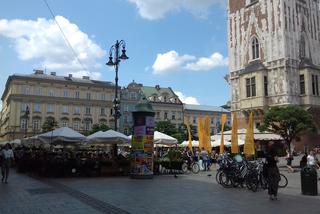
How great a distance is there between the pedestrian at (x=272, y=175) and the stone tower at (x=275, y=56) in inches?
1313

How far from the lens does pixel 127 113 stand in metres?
95.9

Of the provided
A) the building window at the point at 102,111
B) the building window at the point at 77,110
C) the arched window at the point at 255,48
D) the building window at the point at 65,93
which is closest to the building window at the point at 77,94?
the building window at the point at 65,93

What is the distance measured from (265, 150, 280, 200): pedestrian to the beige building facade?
79625 mm

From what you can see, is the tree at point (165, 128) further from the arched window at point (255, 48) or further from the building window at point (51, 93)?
the arched window at point (255, 48)

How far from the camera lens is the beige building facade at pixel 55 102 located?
3383 inches

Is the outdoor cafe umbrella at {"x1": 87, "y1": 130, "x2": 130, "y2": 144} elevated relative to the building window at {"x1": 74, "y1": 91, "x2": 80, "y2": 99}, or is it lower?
lower

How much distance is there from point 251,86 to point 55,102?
55.5 metres

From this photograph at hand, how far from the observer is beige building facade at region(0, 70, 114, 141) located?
85938 mm

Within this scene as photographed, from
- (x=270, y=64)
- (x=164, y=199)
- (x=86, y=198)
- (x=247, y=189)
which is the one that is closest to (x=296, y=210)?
(x=164, y=199)

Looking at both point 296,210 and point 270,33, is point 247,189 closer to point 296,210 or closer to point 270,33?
point 296,210

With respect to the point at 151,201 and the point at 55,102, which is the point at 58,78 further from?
the point at 151,201

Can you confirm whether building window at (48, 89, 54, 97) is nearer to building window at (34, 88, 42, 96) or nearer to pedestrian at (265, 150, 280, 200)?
building window at (34, 88, 42, 96)

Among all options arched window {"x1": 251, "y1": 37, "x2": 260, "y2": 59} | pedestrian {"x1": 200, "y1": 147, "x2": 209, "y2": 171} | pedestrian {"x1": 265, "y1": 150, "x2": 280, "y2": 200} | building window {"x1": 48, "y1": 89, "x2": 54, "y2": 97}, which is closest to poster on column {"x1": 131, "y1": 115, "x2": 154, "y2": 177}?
pedestrian {"x1": 200, "y1": 147, "x2": 209, "y2": 171}

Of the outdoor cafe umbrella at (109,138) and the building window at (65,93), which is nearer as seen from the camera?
the outdoor cafe umbrella at (109,138)
